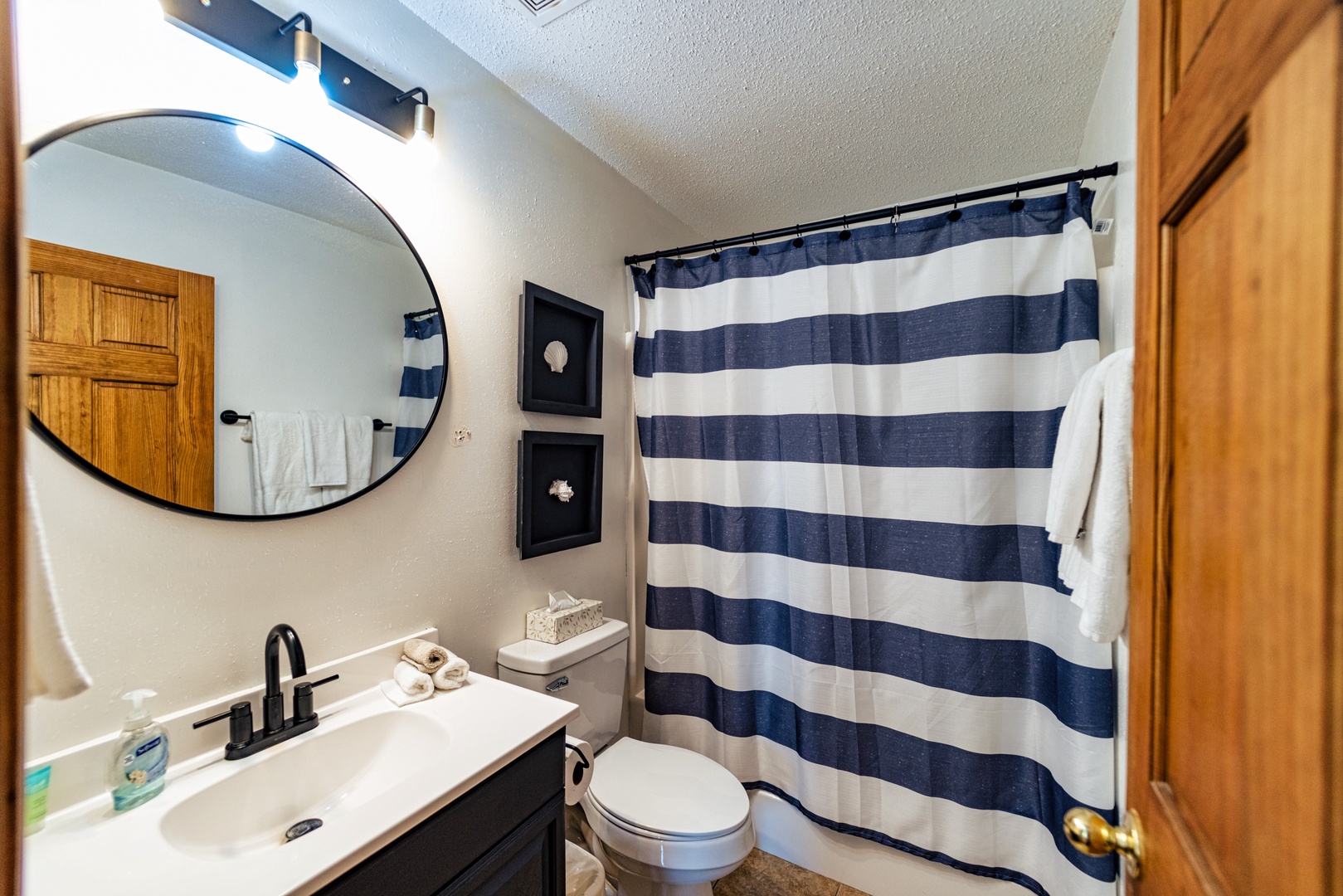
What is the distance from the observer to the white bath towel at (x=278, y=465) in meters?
0.97

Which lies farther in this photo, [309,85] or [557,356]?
[557,356]

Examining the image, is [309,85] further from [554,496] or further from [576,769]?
[576,769]

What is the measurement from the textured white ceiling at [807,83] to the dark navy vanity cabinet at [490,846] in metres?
1.65

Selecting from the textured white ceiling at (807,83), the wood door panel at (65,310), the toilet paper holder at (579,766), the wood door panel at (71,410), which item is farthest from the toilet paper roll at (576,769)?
the textured white ceiling at (807,83)

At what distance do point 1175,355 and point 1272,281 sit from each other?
0.66 feet

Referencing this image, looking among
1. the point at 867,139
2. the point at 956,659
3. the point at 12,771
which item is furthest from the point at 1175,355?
the point at 867,139

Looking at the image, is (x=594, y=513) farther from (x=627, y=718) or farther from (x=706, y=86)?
(x=706, y=86)

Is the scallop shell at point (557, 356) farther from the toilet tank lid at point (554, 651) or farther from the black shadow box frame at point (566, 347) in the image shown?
the toilet tank lid at point (554, 651)

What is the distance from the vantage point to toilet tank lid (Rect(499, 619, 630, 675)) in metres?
1.39

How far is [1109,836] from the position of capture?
58cm

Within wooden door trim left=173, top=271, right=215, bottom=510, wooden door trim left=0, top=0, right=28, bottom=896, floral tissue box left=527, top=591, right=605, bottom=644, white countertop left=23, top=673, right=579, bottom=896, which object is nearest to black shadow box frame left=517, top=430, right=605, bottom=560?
floral tissue box left=527, top=591, right=605, bottom=644

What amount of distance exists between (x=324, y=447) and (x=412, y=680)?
525mm

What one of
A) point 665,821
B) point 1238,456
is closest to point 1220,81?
point 1238,456

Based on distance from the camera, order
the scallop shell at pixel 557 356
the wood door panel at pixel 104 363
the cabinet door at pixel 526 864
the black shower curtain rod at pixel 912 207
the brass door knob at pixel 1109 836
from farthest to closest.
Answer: the scallop shell at pixel 557 356
the black shower curtain rod at pixel 912 207
the cabinet door at pixel 526 864
the wood door panel at pixel 104 363
the brass door knob at pixel 1109 836
